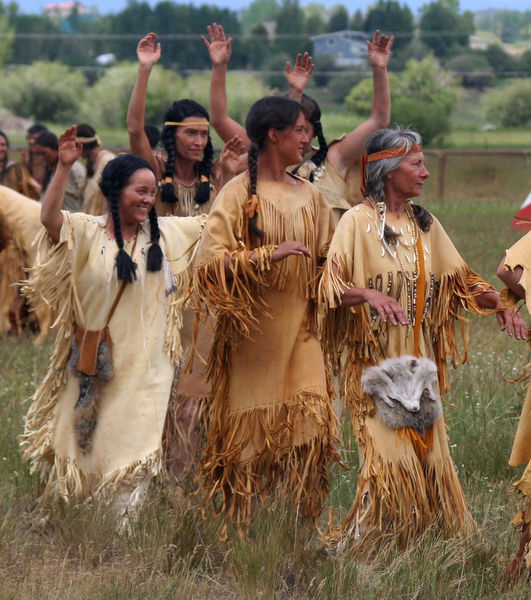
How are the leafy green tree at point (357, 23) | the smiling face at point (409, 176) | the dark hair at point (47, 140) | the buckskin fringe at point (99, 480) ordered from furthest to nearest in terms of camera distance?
the leafy green tree at point (357, 23)
the dark hair at point (47, 140)
the buckskin fringe at point (99, 480)
the smiling face at point (409, 176)

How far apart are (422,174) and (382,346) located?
72 cm

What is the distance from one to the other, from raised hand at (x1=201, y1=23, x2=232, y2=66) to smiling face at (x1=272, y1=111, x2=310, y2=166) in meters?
1.61

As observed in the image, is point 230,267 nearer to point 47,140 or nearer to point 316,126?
point 316,126

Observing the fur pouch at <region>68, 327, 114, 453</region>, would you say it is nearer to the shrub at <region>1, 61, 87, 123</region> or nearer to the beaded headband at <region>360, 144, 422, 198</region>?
the beaded headband at <region>360, 144, 422, 198</region>

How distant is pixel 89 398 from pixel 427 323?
1686mm

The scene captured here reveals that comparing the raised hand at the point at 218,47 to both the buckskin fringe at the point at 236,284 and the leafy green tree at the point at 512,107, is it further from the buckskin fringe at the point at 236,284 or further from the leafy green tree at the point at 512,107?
the leafy green tree at the point at 512,107

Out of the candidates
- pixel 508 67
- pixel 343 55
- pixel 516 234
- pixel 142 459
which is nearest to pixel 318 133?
pixel 142 459

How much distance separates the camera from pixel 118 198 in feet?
21.0

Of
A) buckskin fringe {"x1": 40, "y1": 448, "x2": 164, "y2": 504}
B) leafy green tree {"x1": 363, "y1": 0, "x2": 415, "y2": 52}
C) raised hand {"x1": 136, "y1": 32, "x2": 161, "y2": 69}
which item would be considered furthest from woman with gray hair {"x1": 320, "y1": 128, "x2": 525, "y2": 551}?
leafy green tree {"x1": 363, "y1": 0, "x2": 415, "y2": 52}

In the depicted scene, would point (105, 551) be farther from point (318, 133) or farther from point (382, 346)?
point (318, 133)

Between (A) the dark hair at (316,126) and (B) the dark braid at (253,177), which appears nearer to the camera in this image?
(B) the dark braid at (253,177)

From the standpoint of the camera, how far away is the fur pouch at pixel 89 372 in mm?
6316

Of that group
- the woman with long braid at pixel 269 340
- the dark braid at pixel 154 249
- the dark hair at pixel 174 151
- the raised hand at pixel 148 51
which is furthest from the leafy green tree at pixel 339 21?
the woman with long braid at pixel 269 340

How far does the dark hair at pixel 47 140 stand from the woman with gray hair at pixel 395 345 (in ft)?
20.9
